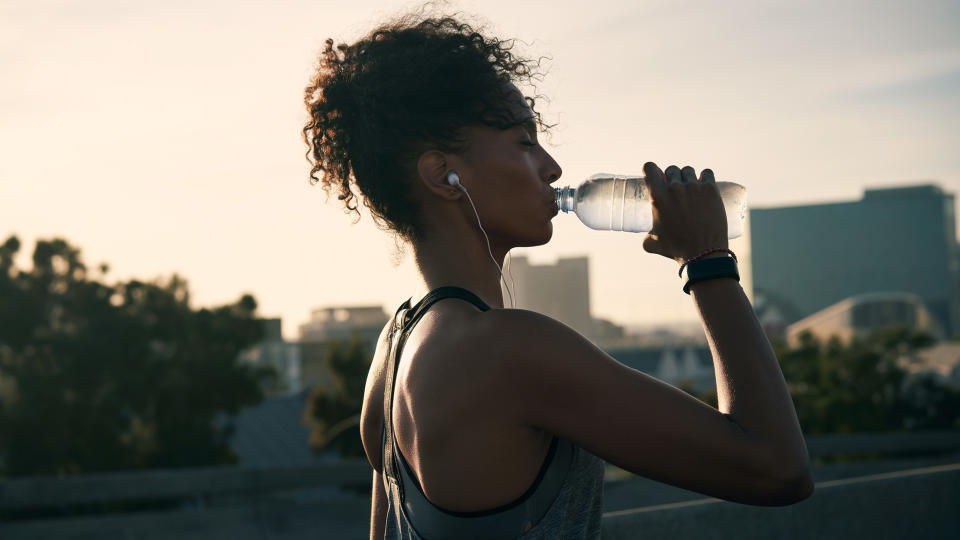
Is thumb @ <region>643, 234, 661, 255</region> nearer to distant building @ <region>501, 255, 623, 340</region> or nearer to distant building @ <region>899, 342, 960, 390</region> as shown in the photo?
distant building @ <region>501, 255, 623, 340</region>

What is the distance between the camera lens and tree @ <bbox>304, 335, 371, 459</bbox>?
3412 cm

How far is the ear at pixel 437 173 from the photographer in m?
1.82

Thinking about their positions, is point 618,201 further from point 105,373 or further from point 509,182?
point 105,373

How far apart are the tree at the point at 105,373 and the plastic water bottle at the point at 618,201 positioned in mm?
25736

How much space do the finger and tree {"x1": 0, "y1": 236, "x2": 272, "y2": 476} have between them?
87.2 ft

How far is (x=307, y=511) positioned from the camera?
32.9 feet

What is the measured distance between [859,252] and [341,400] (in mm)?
167615

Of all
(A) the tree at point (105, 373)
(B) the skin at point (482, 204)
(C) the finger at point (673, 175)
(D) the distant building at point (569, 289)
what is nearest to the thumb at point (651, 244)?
(C) the finger at point (673, 175)

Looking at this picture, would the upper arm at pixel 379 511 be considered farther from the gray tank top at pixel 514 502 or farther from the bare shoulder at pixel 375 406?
the gray tank top at pixel 514 502

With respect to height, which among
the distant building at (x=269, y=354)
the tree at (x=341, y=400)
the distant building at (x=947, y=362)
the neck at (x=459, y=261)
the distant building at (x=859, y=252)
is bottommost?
the distant building at (x=947, y=362)

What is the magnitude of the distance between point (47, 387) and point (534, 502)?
27246 mm

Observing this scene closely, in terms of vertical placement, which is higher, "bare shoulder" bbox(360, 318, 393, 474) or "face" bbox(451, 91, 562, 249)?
"face" bbox(451, 91, 562, 249)

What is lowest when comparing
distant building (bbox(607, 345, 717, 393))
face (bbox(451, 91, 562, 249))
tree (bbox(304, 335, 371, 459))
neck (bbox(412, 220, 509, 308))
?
distant building (bbox(607, 345, 717, 393))

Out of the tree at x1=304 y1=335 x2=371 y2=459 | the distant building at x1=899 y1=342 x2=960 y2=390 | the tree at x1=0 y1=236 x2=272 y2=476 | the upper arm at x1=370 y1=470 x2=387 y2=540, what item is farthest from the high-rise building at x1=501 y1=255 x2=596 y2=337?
the distant building at x1=899 y1=342 x2=960 y2=390
